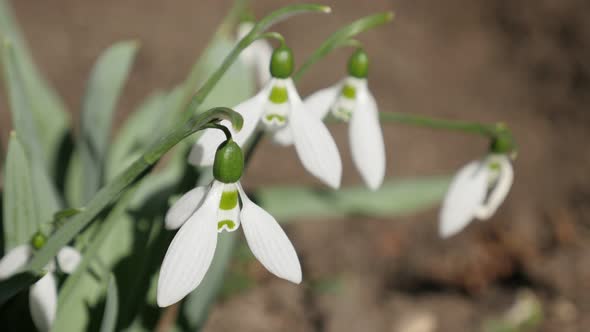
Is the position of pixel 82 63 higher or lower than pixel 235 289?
higher

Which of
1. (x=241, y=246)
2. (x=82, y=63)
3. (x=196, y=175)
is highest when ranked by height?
(x=82, y=63)

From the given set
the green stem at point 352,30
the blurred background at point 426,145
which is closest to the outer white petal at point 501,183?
the green stem at point 352,30

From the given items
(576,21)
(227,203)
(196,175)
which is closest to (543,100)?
(576,21)

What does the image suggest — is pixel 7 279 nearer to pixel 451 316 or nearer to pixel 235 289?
pixel 235 289

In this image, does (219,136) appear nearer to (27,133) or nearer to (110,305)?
(110,305)

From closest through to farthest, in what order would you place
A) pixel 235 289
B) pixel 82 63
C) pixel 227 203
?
pixel 227 203 < pixel 235 289 < pixel 82 63

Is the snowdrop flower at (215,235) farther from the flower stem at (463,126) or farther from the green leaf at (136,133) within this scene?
the green leaf at (136,133)

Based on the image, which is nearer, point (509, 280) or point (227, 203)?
point (227, 203)
